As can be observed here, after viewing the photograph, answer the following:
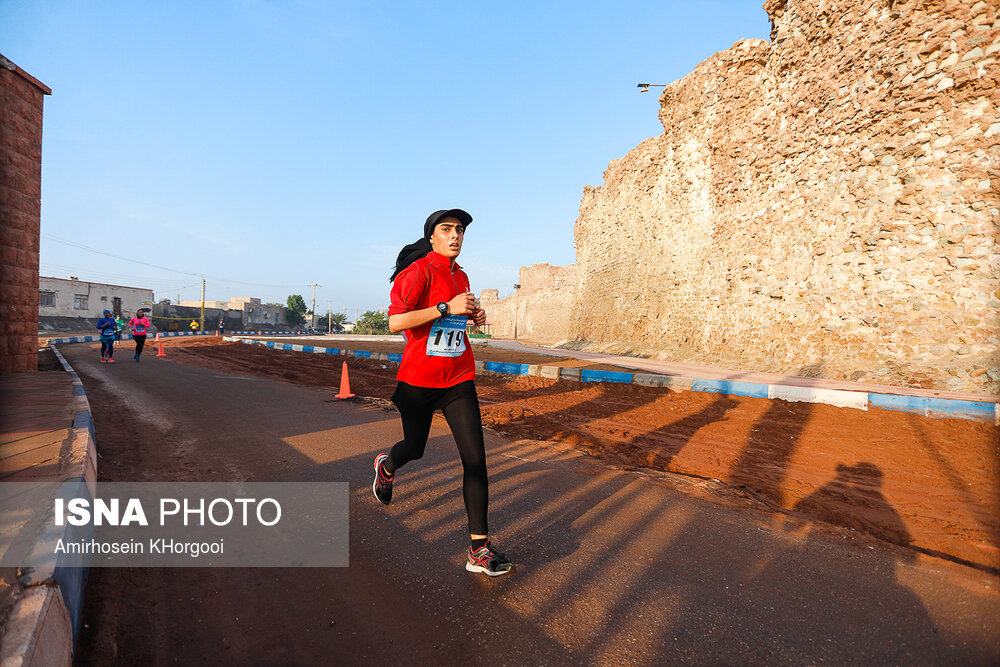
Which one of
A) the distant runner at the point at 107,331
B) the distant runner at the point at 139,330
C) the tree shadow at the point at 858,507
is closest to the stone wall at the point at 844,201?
the tree shadow at the point at 858,507

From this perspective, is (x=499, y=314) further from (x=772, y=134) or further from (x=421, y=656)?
(x=421, y=656)

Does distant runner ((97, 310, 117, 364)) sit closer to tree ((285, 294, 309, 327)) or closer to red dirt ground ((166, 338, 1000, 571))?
red dirt ground ((166, 338, 1000, 571))

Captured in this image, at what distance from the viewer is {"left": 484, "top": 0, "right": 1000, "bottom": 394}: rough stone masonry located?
815 cm

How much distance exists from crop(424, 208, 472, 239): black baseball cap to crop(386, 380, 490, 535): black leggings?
95cm

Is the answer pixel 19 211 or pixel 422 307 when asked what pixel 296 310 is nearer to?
pixel 19 211

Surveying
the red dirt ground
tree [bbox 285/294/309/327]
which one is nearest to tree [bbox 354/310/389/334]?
tree [bbox 285/294/309/327]

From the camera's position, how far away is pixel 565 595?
7.43 ft

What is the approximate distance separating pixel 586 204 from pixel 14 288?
80.9 feet

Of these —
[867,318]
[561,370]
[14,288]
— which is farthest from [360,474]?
[867,318]

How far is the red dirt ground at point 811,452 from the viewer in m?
3.36

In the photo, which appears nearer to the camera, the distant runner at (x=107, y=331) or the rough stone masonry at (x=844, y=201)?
the rough stone masonry at (x=844, y=201)

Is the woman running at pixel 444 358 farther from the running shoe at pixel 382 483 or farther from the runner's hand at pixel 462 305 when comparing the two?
the running shoe at pixel 382 483

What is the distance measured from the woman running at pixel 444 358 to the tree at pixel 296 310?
7600cm

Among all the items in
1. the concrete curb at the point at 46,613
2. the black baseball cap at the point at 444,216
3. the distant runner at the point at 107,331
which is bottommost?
the concrete curb at the point at 46,613
